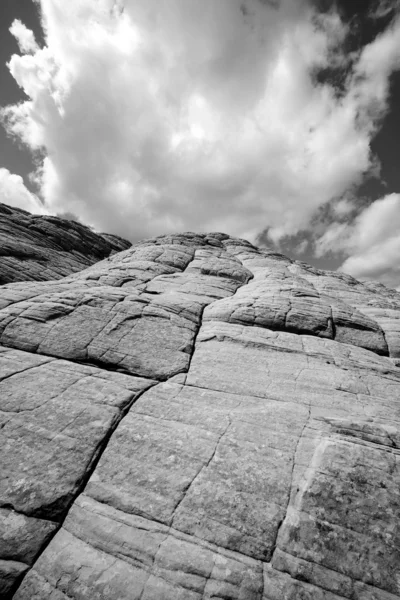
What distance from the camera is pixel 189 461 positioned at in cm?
1102

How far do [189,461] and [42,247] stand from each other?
52554mm

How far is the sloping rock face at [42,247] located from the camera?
38875mm

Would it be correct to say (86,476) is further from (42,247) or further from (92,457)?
(42,247)

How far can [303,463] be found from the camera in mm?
10883

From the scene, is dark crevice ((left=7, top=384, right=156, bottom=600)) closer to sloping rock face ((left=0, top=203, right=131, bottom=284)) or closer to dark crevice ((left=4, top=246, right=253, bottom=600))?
dark crevice ((left=4, top=246, right=253, bottom=600))

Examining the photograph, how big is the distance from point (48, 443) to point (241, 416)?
28.8ft

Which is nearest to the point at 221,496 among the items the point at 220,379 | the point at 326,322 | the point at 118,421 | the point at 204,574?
the point at 204,574

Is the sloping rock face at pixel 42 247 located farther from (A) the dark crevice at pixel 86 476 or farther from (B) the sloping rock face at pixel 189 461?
(A) the dark crevice at pixel 86 476

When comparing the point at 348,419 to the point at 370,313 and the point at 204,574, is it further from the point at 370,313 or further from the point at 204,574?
the point at 370,313

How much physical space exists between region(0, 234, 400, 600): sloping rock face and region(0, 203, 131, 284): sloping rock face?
2124cm

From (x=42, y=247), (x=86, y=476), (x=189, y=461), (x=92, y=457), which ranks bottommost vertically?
(x=86, y=476)

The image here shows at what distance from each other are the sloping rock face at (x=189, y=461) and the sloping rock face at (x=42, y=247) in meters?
21.2

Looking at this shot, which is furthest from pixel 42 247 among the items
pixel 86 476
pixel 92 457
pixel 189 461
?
pixel 189 461

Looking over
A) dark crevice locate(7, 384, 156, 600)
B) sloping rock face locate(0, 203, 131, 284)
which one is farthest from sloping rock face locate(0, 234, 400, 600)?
sloping rock face locate(0, 203, 131, 284)
